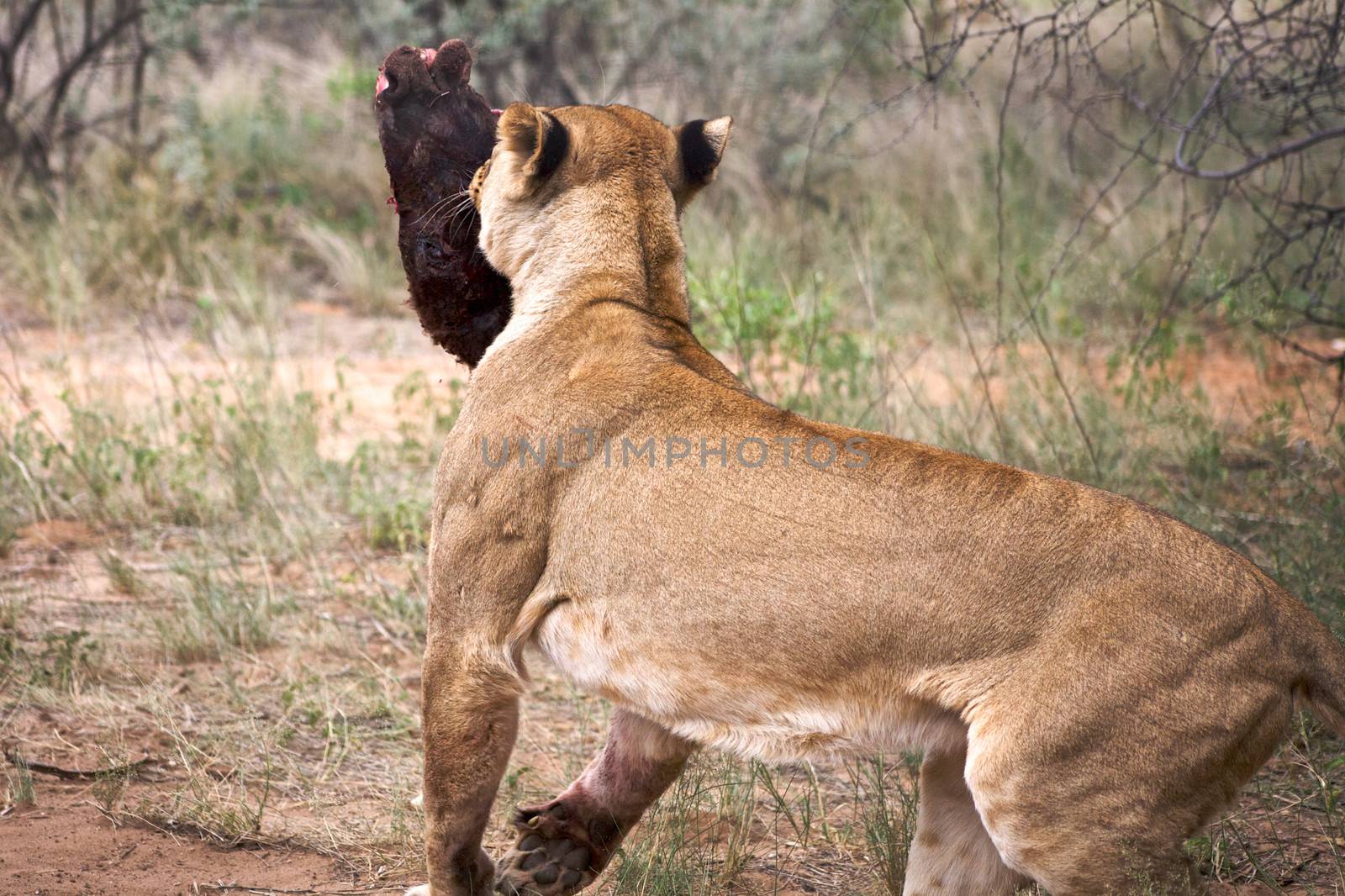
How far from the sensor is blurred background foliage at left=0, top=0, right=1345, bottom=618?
6.70 metres

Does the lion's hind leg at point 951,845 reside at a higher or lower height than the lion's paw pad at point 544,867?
higher

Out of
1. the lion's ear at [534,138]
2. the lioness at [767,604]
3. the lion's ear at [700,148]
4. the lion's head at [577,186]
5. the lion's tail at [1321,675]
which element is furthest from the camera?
the lion's ear at [700,148]

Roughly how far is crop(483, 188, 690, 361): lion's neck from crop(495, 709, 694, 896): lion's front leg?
3.44 ft

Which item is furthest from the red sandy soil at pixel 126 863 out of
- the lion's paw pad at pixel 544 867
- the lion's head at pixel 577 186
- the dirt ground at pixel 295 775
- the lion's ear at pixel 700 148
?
the lion's ear at pixel 700 148

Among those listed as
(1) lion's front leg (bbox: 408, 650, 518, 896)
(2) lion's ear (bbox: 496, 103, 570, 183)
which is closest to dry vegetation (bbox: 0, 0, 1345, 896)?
(1) lion's front leg (bbox: 408, 650, 518, 896)

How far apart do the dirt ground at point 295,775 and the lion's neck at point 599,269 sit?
1.42 m

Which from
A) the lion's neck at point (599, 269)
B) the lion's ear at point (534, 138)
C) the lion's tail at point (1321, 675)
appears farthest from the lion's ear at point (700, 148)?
the lion's tail at point (1321, 675)

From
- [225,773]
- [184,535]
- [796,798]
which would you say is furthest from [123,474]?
[796,798]

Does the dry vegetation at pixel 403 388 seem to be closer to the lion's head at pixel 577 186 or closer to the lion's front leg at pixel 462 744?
the lion's front leg at pixel 462 744

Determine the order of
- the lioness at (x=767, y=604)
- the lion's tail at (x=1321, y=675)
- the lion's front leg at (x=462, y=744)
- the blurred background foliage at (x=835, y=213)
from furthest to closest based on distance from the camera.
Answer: the blurred background foliage at (x=835, y=213) < the lion's front leg at (x=462, y=744) < the lion's tail at (x=1321, y=675) < the lioness at (x=767, y=604)

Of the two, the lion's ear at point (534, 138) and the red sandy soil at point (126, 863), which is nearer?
the lion's ear at point (534, 138)

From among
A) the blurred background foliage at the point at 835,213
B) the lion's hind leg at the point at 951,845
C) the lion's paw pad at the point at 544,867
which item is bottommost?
the lion's paw pad at the point at 544,867

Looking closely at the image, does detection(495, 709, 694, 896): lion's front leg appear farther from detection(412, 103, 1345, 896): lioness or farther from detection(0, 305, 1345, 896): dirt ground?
detection(0, 305, 1345, 896): dirt ground

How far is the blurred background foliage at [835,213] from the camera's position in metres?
6.70
